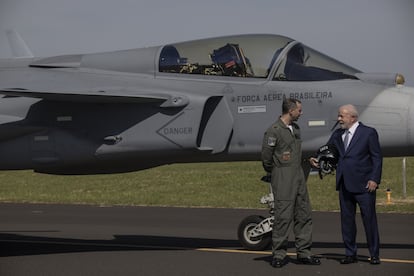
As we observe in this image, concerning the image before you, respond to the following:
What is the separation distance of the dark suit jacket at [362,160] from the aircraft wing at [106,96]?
7.02ft

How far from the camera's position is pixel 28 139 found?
35.6 ft

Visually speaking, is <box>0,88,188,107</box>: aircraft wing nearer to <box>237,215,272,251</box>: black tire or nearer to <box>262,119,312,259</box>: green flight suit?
A: <box>262,119,312,259</box>: green flight suit

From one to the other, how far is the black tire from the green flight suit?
1306mm

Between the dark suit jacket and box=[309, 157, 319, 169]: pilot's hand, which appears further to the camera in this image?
box=[309, 157, 319, 169]: pilot's hand

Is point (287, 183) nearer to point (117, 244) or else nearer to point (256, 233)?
point (256, 233)

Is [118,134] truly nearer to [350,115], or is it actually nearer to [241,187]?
[350,115]

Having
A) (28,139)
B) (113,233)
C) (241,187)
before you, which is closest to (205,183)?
(241,187)

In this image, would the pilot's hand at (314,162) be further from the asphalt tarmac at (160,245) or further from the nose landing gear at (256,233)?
the nose landing gear at (256,233)

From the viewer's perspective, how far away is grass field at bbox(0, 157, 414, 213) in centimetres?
2162

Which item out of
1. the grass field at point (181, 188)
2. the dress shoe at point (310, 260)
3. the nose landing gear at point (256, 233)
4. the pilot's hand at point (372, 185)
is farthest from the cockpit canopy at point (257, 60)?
the grass field at point (181, 188)

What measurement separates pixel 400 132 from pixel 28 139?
15.5 feet

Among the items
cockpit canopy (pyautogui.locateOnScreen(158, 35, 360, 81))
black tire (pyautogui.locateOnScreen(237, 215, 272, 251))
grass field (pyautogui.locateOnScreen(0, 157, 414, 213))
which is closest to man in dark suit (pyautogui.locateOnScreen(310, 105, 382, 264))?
cockpit canopy (pyautogui.locateOnScreen(158, 35, 360, 81))

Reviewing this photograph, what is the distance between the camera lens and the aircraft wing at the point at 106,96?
33.4ft

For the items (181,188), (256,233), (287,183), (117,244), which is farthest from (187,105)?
(181,188)
